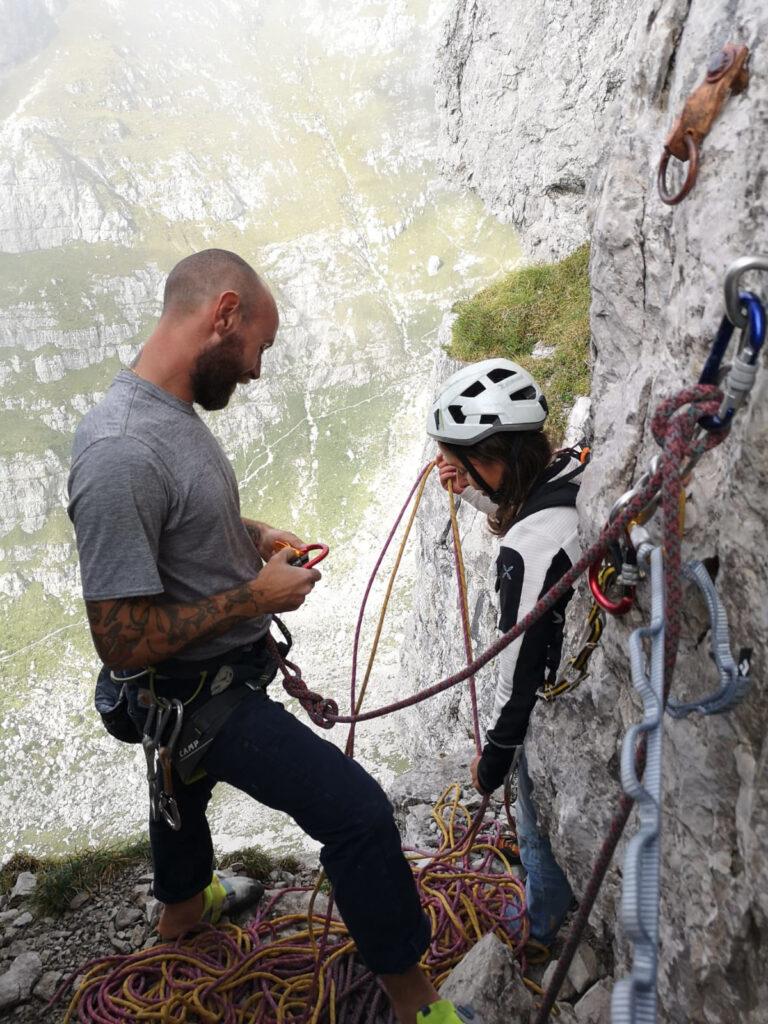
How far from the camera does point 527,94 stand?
6103 cm

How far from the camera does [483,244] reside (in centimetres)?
11662

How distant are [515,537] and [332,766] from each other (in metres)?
1.39

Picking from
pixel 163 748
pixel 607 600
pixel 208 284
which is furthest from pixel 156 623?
pixel 607 600

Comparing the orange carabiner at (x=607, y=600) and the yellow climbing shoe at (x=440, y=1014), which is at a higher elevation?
the orange carabiner at (x=607, y=600)

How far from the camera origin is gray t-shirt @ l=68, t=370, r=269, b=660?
8.89 feet

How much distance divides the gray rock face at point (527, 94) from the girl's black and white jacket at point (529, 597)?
147 ft

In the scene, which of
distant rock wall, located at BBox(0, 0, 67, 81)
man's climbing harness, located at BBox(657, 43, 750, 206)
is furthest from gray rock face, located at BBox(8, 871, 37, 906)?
distant rock wall, located at BBox(0, 0, 67, 81)

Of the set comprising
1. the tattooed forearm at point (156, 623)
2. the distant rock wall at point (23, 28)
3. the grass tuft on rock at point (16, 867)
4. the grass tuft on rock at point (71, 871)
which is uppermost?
the distant rock wall at point (23, 28)

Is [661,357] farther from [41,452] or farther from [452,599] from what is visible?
[41,452]

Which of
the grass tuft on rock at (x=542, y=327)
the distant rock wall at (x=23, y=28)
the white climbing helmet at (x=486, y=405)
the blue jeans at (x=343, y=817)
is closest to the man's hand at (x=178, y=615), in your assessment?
the blue jeans at (x=343, y=817)

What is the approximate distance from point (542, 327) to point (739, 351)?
52.7ft

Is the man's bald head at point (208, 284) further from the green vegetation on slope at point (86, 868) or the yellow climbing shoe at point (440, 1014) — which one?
the green vegetation on slope at point (86, 868)

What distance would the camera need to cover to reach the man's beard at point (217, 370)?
3158mm

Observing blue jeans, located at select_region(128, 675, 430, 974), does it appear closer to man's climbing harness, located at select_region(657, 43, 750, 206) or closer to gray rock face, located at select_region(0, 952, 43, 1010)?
gray rock face, located at select_region(0, 952, 43, 1010)
